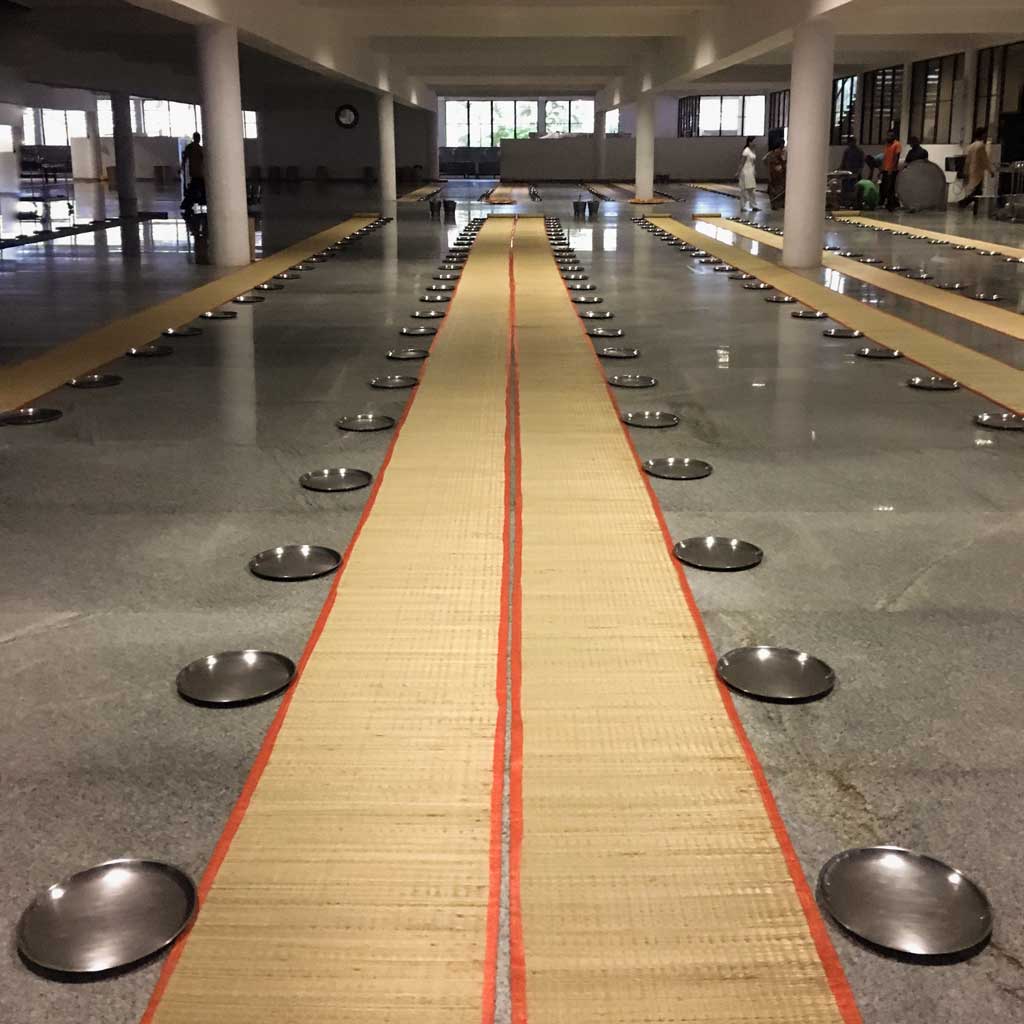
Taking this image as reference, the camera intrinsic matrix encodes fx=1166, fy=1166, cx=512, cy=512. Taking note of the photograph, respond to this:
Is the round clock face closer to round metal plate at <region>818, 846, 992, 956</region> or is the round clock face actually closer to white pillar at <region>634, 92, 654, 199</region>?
white pillar at <region>634, 92, 654, 199</region>

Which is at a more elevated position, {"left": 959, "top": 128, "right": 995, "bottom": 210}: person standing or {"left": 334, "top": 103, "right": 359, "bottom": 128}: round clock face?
{"left": 334, "top": 103, "right": 359, "bottom": 128}: round clock face

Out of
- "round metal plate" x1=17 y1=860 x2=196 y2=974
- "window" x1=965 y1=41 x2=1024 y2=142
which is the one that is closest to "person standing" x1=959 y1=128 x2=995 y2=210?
"window" x1=965 y1=41 x2=1024 y2=142

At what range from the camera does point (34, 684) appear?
3215 mm

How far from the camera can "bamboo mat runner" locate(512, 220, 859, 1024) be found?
2055 mm

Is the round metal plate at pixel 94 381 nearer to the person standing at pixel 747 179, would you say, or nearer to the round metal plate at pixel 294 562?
the round metal plate at pixel 294 562

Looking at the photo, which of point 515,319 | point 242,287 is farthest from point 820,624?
point 242,287

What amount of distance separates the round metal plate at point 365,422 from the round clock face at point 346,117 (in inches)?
1588

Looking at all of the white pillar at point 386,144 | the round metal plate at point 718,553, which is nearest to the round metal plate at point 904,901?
the round metal plate at point 718,553

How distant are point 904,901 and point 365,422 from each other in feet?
14.1

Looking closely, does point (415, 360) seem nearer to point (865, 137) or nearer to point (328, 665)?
point (328, 665)

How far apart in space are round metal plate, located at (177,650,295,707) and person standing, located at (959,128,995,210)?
81.9ft

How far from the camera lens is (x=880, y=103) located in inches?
1529

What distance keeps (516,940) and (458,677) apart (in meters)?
1.09

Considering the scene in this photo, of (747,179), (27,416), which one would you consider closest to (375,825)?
(27,416)
